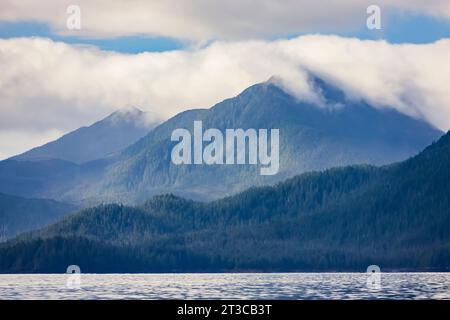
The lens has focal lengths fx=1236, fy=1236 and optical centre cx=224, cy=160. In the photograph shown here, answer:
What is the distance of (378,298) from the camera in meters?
195
